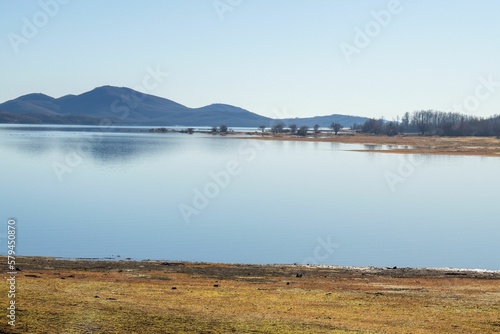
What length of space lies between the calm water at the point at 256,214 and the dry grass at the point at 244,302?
517 cm

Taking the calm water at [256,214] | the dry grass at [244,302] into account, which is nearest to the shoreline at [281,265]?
the dry grass at [244,302]

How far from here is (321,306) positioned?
47.3ft

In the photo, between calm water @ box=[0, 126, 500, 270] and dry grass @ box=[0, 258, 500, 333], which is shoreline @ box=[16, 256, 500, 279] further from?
calm water @ box=[0, 126, 500, 270]

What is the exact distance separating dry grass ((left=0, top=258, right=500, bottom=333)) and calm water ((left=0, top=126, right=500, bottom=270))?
5.17 m

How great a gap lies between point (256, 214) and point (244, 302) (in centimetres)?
2072

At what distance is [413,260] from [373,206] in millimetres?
14708

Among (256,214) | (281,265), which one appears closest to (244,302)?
(281,265)

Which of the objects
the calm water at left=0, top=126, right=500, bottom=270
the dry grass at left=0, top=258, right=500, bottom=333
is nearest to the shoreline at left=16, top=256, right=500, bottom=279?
the dry grass at left=0, top=258, right=500, bottom=333

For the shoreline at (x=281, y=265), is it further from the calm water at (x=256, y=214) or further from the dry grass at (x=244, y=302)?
the calm water at (x=256, y=214)

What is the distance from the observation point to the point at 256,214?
116 ft

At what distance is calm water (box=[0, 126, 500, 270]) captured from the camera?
2598cm

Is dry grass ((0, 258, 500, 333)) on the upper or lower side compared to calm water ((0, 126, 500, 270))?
upper

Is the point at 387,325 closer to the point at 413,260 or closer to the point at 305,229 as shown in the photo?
the point at 413,260

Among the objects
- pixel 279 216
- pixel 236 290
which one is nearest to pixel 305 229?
pixel 279 216
